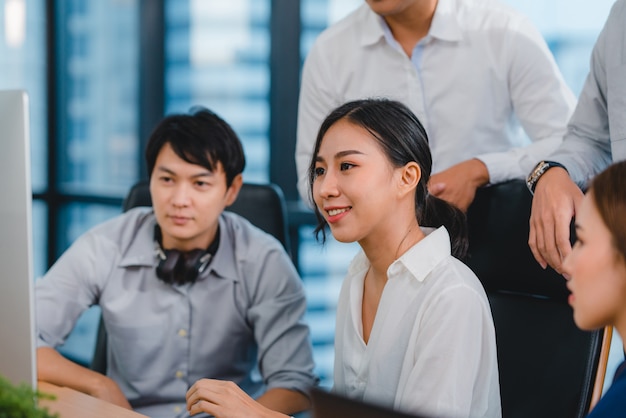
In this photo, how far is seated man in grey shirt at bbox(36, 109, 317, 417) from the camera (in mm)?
2055

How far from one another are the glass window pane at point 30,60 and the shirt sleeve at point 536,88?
3.05m

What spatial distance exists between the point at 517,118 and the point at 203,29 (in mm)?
1962

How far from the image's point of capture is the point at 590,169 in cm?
172

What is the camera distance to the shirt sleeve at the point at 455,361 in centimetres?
137

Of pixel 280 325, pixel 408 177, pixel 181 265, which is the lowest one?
pixel 280 325

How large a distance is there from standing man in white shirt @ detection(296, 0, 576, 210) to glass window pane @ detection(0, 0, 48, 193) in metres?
2.63

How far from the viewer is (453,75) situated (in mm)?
2172

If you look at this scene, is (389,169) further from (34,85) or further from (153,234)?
(34,85)

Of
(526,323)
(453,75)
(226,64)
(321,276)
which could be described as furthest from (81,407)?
(226,64)

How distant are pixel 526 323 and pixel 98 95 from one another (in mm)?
3264

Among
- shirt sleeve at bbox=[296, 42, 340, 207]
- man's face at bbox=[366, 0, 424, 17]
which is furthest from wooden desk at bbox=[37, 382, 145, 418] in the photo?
man's face at bbox=[366, 0, 424, 17]

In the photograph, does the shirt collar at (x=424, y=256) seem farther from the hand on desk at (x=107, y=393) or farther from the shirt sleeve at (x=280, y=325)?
the hand on desk at (x=107, y=393)

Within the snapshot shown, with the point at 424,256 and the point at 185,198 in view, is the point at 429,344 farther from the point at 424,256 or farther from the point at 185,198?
the point at 185,198

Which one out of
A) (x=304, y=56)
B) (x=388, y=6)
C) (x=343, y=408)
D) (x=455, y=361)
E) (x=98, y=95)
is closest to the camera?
(x=343, y=408)
